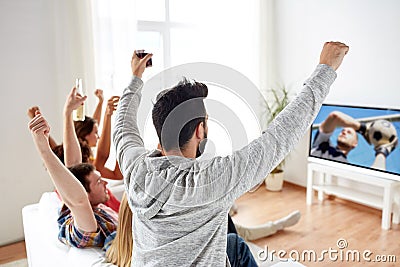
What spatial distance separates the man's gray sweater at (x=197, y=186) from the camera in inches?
28.0

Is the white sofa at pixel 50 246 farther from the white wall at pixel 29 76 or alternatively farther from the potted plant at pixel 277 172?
the potted plant at pixel 277 172

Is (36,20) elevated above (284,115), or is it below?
above

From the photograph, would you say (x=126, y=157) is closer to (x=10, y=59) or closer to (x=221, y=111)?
(x=221, y=111)

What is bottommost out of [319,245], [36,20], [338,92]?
[319,245]

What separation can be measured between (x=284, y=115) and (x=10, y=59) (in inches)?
90.2

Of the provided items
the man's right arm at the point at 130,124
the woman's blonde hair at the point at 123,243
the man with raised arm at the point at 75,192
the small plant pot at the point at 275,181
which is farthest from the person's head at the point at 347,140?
the man's right arm at the point at 130,124

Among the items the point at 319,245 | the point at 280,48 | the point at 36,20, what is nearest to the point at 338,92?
the point at 280,48

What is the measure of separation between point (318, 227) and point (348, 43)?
62.5 inches

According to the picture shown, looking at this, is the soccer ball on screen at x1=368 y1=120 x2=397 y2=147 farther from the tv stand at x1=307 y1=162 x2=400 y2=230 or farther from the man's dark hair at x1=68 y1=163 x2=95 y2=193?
the man's dark hair at x1=68 y1=163 x2=95 y2=193

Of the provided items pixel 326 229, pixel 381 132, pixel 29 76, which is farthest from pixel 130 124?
pixel 381 132

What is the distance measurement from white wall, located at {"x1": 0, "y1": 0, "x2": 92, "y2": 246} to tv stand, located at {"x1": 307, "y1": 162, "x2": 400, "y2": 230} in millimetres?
2068

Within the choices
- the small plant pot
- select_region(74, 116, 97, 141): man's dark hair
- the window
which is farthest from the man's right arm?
the small plant pot

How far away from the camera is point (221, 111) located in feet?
2.57

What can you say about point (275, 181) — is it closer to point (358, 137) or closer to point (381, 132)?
point (358, 137)
